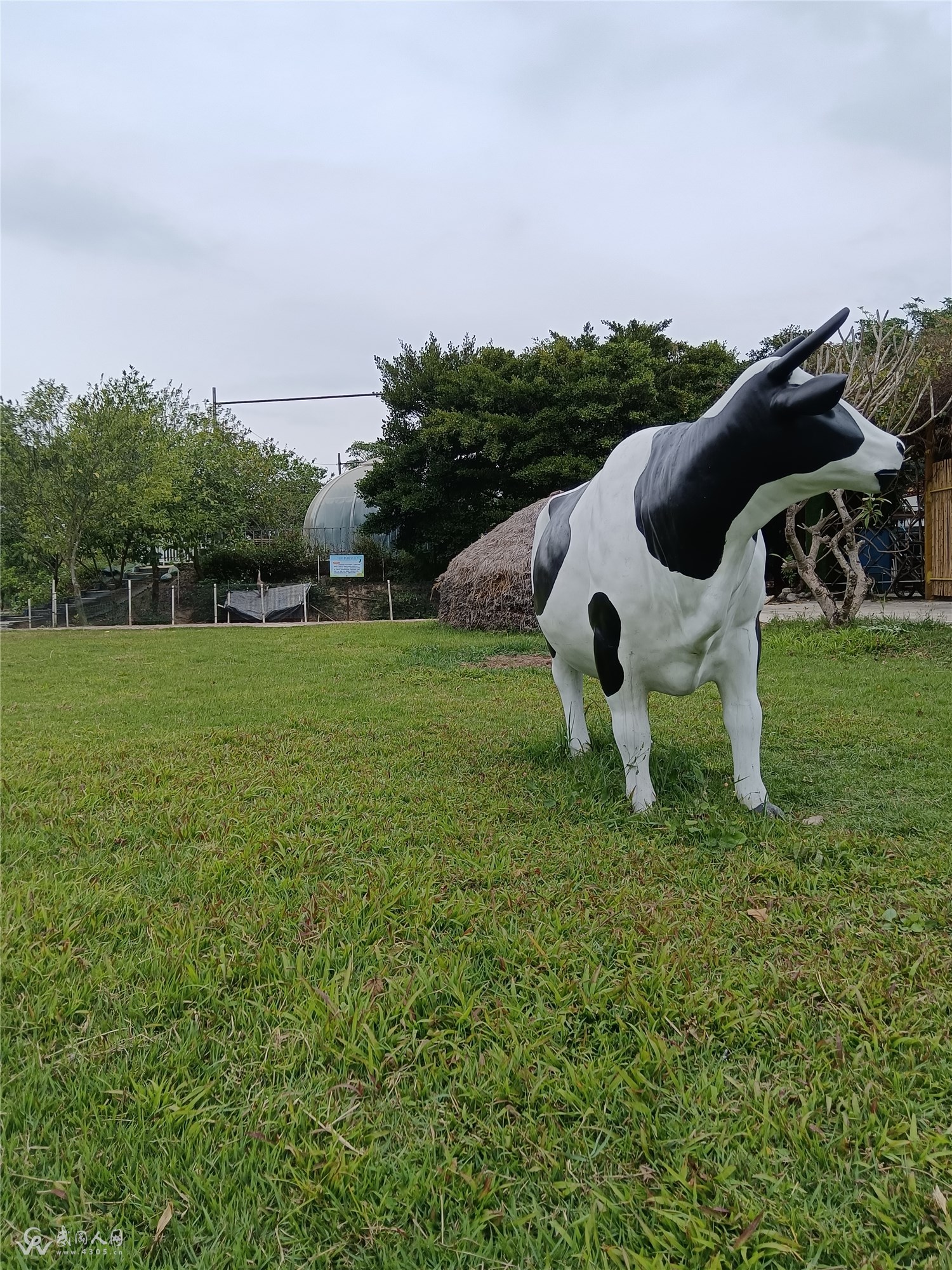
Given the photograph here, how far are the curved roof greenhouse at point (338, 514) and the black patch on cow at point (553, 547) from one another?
20.0 m

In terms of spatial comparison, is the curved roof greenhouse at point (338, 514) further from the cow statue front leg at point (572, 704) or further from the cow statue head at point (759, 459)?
the cow statue head at point (759, 459)

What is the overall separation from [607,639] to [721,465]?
2.78 ft

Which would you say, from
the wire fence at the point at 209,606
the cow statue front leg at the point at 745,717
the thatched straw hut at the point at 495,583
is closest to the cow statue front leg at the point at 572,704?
the cow statue front leg at the point at 745,717

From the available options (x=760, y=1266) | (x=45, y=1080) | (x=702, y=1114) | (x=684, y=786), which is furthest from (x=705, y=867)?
(x=45, y=1080)

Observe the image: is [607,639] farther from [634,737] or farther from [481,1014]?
[481,1014]

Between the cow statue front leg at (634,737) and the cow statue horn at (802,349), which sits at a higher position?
the cow statue horn at (802,349)

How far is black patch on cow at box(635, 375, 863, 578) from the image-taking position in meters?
2.45

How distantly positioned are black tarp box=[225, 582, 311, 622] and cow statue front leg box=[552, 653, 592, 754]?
14.9 metres

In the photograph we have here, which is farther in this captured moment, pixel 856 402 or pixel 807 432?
pixel 856 402

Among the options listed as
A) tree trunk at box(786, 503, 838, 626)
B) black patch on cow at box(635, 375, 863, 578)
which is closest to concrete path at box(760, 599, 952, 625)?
tree trunk at box(786, 503, 838, 626)

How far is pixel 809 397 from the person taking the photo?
7.75ft

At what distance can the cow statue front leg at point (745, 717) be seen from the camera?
3.06 meters

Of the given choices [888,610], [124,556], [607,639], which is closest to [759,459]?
[607,639]

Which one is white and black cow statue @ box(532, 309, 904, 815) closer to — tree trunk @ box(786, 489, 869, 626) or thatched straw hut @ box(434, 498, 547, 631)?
tree trunk @ box(786, 489, 869, 626)
